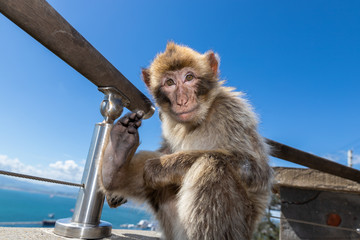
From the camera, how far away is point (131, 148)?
158cm

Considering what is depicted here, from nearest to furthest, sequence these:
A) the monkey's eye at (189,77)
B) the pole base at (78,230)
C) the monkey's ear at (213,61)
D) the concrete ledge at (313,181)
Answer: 1. the pole base at (78,230)
2. the monkey's eye at (189,77)
3. the monkey's ear at (213,61)
4. the concrete ledge at (313,181)

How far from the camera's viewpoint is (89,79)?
3.98 ft

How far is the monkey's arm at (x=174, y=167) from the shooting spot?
1.45 meters

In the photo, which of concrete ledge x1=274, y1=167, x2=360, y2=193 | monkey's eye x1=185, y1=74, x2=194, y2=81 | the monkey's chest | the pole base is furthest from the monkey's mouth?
concrete ledge x1=274, y1=167, x2=360, y2=193

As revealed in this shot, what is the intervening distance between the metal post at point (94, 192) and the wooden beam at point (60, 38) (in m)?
0.16

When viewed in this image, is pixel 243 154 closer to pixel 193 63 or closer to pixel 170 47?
pixel 193 63

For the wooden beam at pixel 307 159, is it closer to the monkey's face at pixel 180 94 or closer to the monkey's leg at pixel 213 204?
the monkey's face at pixel 180 94

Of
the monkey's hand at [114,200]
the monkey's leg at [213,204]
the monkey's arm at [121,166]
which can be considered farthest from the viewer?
the monkey's hand at [114,200]

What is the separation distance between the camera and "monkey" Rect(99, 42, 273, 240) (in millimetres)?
1291

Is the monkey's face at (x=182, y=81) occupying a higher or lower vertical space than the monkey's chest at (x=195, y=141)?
higher

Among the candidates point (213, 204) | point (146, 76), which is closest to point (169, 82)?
point (146, 76)

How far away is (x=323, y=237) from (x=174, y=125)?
2.29 metres

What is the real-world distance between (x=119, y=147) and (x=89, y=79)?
1.70 ft

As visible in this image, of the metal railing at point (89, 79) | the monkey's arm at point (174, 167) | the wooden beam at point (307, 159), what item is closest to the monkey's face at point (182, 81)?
the metal railing at point (89, 79)
